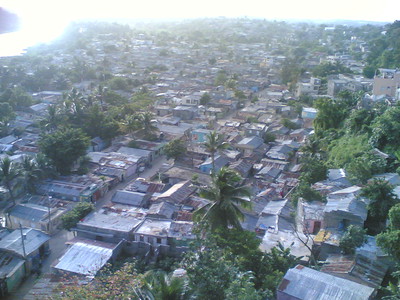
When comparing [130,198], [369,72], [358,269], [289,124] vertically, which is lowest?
[130,198]

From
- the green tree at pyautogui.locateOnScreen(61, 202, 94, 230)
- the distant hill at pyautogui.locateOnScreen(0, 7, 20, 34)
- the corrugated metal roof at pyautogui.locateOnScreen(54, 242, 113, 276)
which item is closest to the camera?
the distant hill at pyautogui.locateOnScreen(0, 7, 20, 34)

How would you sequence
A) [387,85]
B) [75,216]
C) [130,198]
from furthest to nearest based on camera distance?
[387,85] < [130,198] < [75,216]

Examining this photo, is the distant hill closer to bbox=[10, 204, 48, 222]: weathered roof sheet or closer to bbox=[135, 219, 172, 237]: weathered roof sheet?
bbox=[135, 219, 172, 237]: weathered roof sheet

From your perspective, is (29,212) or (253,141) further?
(253,141)

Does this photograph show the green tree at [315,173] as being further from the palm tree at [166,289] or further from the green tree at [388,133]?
the palm tree at [166,289]

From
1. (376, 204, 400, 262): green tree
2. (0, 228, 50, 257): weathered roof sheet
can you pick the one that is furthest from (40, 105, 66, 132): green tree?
(376, 204, 400, 262): green tree

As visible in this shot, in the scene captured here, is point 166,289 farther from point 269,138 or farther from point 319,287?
point 269,138

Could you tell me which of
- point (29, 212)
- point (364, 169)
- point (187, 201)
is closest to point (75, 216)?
point (29, 212)
